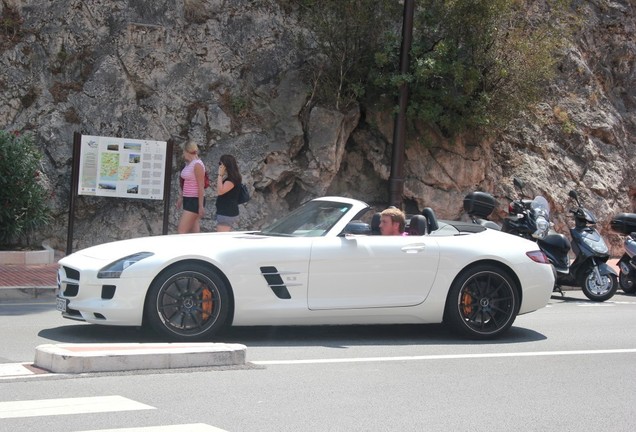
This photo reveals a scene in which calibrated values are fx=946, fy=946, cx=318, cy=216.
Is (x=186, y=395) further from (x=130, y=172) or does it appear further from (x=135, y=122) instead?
(x=135, y=122)

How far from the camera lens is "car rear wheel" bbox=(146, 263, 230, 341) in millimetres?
8227

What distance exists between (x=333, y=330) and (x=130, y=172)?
7.12 meters

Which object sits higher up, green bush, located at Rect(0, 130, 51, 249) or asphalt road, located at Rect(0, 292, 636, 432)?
green bush, located at Rect(0, 130, 51, 249)

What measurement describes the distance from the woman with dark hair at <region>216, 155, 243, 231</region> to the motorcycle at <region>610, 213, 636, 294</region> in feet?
20.9

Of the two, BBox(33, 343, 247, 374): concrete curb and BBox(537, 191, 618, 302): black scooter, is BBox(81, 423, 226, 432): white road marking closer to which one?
BBox(33, 343, 247, 374): concrete curb

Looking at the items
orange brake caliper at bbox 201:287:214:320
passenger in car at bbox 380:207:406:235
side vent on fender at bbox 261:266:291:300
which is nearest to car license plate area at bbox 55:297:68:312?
orange brake caliper at bbox 201:287:214:320

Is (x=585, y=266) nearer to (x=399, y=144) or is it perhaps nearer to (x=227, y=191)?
(x=399, y=144)

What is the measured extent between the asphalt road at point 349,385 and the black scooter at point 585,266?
374cm

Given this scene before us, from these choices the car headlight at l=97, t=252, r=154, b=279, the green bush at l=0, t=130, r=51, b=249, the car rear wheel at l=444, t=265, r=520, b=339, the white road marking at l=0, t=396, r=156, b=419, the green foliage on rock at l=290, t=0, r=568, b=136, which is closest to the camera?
the white road marking at l=0, t=396, r=156, b=419

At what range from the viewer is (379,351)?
8578mm

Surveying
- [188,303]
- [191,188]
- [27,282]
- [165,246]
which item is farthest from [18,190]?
[188,303]

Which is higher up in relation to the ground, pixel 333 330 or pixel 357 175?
pixel 357 175

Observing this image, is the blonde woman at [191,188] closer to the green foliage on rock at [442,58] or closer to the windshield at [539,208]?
the windshield at [539,208]

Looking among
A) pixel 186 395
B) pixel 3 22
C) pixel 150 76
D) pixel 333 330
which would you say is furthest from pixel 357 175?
pixel 186 395
